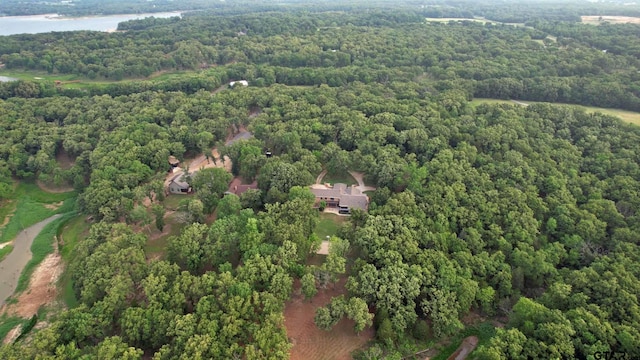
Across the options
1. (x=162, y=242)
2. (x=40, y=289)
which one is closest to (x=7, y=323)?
(x=40, y=289)

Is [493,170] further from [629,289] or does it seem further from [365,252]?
[365,252]

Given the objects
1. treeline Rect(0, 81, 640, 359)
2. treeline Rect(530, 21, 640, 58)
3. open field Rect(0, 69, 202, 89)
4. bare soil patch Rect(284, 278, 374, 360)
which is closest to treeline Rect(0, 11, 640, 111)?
treeline Rect(530, 21, 640, 58)

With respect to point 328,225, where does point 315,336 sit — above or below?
below

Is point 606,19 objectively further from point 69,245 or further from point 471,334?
point 69,245

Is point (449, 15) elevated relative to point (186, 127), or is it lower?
elevated

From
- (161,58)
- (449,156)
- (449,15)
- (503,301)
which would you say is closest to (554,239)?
(503,301)
